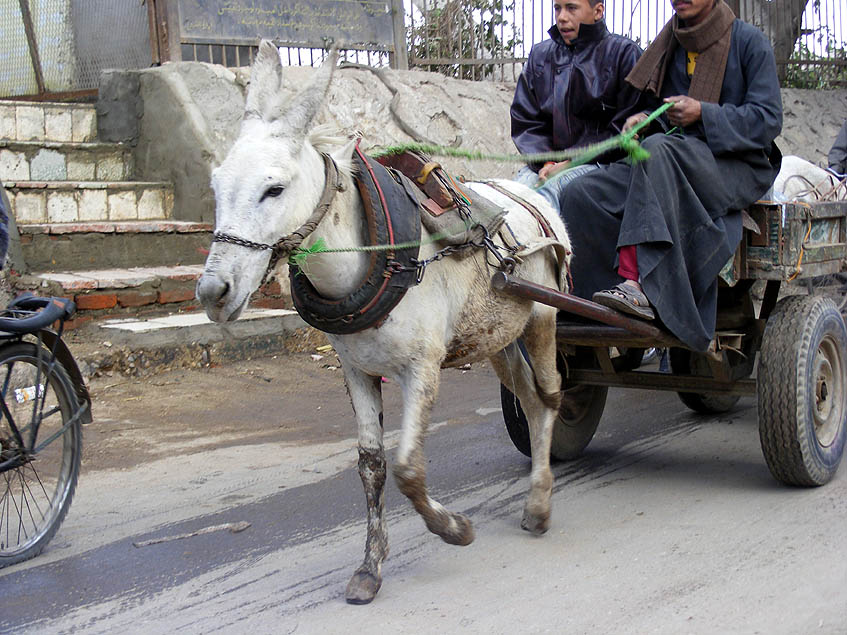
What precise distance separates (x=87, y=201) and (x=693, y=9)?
18.7 feet

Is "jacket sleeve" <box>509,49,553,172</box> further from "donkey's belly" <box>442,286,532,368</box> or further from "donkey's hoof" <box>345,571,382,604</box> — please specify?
"donkey's hoof" <box>345,571,382,604</box>

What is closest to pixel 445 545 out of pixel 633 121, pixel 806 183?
pixel 633 121

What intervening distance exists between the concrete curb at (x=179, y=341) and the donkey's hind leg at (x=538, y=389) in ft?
11.4

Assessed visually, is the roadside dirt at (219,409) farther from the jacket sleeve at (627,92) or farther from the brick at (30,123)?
the brick at (30,123)

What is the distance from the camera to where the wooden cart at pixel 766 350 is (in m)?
4.20

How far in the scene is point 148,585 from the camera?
3641 mm

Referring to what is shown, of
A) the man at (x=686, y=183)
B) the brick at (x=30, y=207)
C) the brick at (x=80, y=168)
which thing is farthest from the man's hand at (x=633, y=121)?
the brick at (x=80, y=168)

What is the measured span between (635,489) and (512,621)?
5.31 ft

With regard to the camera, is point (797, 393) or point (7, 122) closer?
point (797, 393)

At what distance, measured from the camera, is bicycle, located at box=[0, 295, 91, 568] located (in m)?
3.95

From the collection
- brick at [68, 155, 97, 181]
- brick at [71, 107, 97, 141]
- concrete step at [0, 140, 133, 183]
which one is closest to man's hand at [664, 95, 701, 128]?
concrete step at [0, 140, 133, 183]

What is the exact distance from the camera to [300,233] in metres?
3.04

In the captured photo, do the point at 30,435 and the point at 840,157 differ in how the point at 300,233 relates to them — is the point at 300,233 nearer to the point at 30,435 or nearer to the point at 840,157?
the point at 30,435

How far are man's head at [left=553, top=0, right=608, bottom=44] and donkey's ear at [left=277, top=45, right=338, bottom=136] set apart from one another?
2.16 meters
